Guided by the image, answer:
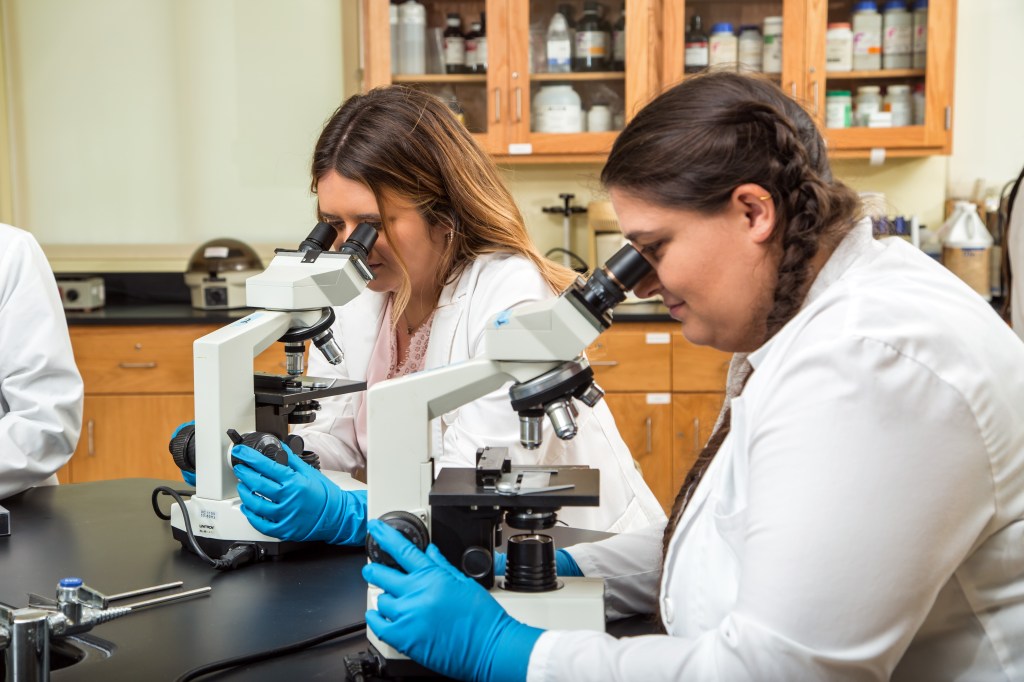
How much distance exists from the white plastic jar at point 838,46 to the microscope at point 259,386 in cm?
262

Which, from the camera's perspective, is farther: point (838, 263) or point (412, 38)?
point (412, 38)

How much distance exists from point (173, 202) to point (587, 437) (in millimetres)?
2930

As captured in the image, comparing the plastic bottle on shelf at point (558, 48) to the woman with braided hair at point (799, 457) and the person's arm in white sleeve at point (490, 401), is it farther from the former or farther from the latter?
the woman with braided hair at point (799, 457)

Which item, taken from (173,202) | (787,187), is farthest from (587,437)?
(173,202)

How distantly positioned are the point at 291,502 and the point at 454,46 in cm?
271

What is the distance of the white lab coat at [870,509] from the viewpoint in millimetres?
876

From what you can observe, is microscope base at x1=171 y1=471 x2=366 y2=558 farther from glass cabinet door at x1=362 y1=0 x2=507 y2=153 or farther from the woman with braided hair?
glass cabinet door at x1=362 y1=0 x2=507 y2=153

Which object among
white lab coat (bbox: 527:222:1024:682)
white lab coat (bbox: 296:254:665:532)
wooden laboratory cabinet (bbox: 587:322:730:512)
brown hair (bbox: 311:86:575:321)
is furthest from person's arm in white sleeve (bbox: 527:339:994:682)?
wooden laboratory cabinet (bbox: 587:322:730:512)

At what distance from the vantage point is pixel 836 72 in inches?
145

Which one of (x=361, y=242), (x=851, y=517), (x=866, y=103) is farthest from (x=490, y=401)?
(x=866, y=103)

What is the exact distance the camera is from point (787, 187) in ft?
3.42

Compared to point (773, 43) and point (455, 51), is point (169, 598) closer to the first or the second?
point (455, 51)

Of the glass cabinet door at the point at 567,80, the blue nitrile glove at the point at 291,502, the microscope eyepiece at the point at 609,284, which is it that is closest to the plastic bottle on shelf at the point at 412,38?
the glass cabinet door at the point at 567,80

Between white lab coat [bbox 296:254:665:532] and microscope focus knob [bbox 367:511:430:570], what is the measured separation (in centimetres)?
48
